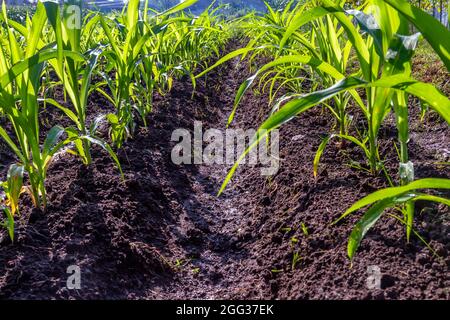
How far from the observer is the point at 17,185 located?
1210 millimetres

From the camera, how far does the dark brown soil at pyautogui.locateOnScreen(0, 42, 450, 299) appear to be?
1.09 metres

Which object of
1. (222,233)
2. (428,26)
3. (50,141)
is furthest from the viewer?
(222,233)

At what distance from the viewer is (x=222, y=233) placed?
1.71 meters

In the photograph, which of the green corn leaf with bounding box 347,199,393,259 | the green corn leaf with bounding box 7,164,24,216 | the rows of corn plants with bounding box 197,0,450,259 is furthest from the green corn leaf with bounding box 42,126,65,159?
the green corn leaf with bounding box 347,199,393,259

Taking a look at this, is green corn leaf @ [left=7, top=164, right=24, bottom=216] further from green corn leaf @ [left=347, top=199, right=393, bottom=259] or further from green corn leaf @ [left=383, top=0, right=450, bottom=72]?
green corn leaf @ [left=383, top=0, right=450, bottom=72]

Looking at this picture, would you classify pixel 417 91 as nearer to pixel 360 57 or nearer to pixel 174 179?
pixel 360 57

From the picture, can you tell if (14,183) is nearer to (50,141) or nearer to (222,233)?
(50,141)

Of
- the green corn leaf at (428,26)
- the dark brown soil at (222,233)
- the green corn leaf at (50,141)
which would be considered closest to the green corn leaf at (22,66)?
the green corn leaf at (50,141)

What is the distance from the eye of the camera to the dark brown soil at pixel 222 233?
1087mm

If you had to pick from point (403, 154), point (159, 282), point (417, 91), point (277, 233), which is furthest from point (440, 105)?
point (159, 282)

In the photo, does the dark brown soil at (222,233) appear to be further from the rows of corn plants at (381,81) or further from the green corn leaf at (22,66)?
the green corn leaf at (22,66)

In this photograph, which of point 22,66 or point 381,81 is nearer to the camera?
point 381,81

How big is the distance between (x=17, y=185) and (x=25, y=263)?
221 millimetres

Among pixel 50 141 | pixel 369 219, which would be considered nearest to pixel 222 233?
pixel 50 141
